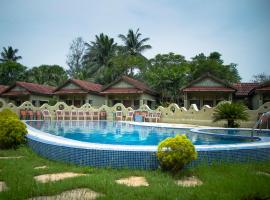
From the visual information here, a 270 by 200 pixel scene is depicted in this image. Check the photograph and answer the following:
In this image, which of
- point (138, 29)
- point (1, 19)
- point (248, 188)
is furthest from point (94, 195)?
point (138, 29)

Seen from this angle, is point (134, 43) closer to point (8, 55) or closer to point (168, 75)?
point (168, 75)

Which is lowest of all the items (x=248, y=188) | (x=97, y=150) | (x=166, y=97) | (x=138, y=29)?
(x=248, y=188)

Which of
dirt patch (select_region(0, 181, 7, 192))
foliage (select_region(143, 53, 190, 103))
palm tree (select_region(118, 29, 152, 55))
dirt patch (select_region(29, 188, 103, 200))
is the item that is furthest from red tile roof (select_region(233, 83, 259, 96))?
dirt patch (select_region(0, 181, 7, 192))

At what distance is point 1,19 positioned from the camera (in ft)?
20.4

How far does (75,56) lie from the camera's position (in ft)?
147

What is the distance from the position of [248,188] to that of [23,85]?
1206 inches

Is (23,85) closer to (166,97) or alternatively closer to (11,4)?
(166,97)

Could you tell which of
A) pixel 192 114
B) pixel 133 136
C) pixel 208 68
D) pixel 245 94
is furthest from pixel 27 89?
pixel 245 94

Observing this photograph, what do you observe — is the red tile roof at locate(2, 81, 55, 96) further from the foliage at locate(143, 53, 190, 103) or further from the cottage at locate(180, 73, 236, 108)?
the cottage at locate(180, 73, 236, 108)

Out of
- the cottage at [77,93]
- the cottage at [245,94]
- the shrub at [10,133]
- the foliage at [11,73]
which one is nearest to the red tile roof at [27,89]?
the cottage at [77,93]

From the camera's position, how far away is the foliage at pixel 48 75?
4370 cm

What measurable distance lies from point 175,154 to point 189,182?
1.88 feet

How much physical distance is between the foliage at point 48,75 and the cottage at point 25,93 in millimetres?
9281

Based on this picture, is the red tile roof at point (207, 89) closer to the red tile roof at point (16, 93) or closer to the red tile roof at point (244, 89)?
the red tile roof at point (244, 89)
